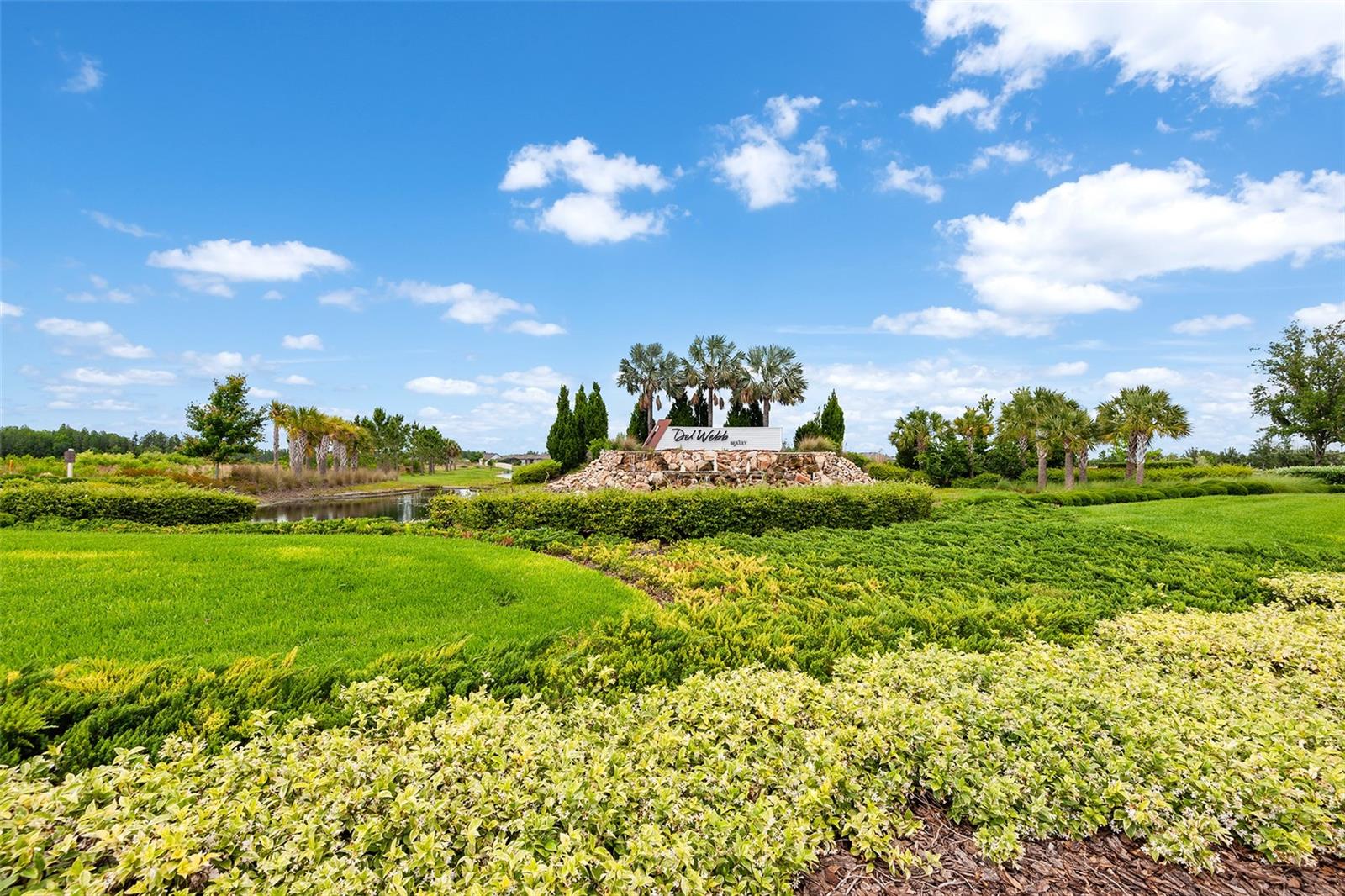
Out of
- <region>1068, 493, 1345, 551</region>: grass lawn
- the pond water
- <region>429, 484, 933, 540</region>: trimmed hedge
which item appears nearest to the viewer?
<region>1068, 493, 1345, 551</region>: grass lawn

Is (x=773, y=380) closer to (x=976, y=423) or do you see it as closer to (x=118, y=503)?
(x=976, y=423)

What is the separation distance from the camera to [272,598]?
5855mm

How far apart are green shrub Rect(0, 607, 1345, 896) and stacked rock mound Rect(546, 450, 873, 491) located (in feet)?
56.8

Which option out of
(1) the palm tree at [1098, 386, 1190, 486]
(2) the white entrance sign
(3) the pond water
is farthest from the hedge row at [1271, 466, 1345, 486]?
(3) the pond water

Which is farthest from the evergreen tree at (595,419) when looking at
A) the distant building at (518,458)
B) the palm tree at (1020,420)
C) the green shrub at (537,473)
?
the distant building at (518,458)

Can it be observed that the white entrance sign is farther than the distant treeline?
No

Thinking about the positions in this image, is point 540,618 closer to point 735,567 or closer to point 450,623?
point 450,623

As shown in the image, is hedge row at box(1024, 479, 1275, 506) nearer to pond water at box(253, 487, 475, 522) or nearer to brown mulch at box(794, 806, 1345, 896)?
brown mulch at box(794, 806, 1345, 896)

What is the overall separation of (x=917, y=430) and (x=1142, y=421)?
11.6m

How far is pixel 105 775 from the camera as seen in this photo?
2426mm

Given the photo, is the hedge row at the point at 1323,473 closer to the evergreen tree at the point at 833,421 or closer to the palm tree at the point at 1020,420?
the palm tree at the point at 1020,420

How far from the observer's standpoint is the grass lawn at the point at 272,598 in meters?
4.56

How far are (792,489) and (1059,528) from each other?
14.9 ft

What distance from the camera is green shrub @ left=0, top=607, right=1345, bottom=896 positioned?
2.04 m
